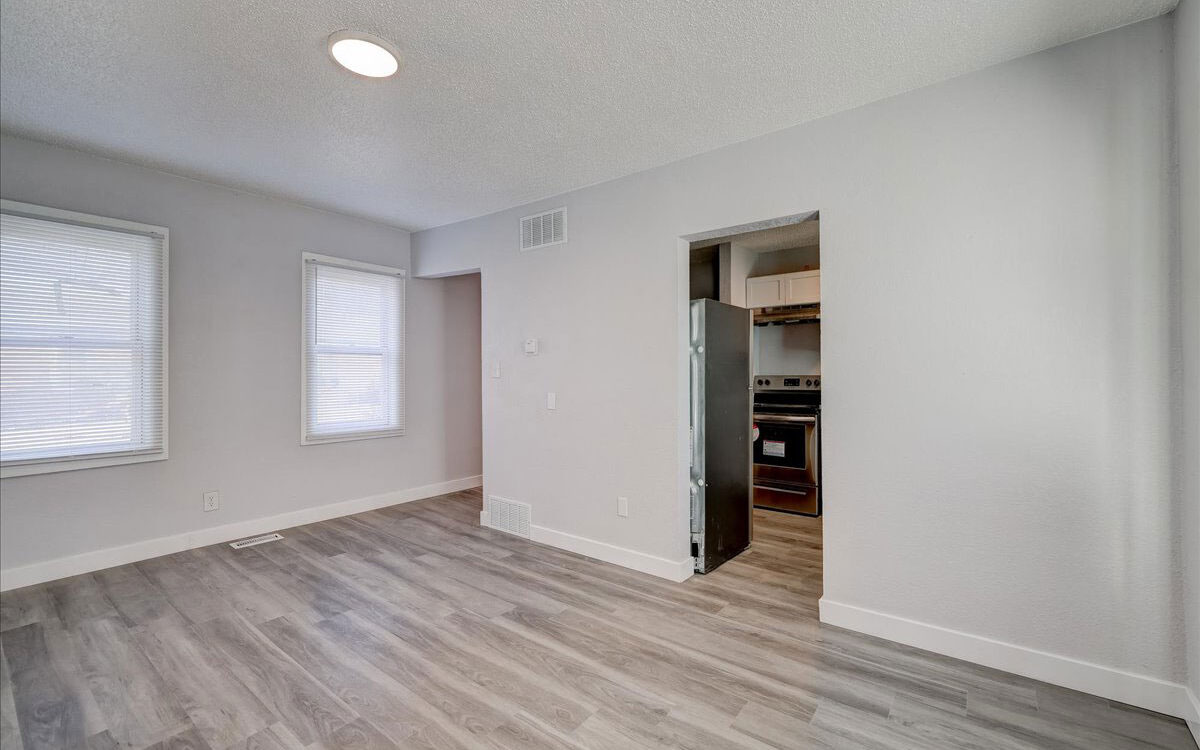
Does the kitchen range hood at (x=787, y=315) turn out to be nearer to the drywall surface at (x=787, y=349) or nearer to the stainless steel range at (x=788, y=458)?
the drywall surface at (x=787, y=349)

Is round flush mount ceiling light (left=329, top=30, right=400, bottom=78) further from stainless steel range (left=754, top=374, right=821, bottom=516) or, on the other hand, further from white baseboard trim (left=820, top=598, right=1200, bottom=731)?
stainless steel range (left=754, top=374, right=821, bottom=516)

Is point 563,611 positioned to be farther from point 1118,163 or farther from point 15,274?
point 15,274

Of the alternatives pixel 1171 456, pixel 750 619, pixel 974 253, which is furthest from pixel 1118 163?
pixel 750 619

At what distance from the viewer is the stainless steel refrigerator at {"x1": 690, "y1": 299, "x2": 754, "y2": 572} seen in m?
3.33

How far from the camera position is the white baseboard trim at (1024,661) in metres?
1.94

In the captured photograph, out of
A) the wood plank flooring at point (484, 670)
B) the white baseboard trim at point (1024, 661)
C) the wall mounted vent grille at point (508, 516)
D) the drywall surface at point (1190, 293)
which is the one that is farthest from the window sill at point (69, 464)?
the drywall surface at point (1190, 293)

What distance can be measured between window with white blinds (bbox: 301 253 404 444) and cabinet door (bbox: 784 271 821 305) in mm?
3790

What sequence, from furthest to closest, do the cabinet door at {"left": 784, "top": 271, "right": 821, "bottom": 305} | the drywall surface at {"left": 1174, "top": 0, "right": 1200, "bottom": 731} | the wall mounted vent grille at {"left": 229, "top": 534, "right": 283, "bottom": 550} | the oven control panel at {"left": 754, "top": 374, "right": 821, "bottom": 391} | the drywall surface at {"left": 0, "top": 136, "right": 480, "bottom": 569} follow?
the oven control panel at {"left": 754, "top": 374, "right": 821, "bottom": 391}, the cabinet door at {"left": 784, "top": 271, "right": 821, "bottom": 305}, the wall mounted vent grille at {"left": 229, "top": 534, "right": 283, "bottom": 550}, the drywall surface at {"left": 0, "top": 136, "right": 480, "bottom": 569}, the drywall surface at {"left": 1174, "top": 0, "right": 1200, "bottom": 731}

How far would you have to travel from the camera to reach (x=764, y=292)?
5453 millimetres

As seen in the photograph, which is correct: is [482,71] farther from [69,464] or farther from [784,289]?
[784,289]

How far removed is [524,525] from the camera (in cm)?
407

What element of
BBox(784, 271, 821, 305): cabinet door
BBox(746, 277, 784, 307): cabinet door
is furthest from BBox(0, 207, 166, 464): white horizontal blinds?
BBox(784, 271, 821, 305): cabinet door

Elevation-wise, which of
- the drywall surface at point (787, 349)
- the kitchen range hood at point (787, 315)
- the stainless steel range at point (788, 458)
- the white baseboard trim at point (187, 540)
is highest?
the kitchen range hood at point (787, 315)

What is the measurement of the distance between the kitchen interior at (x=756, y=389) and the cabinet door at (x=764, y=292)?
0.01 m
